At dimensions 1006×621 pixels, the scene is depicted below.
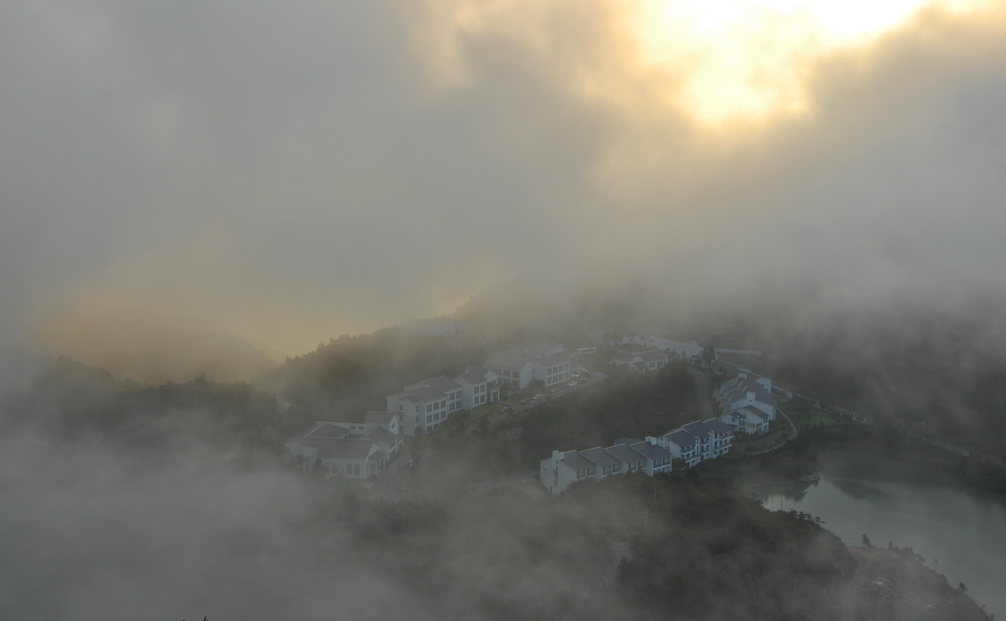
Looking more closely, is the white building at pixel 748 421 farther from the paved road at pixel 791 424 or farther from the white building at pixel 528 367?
the white building at pixel 528 367

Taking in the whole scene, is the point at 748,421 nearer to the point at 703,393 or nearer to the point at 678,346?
the point at 703,393

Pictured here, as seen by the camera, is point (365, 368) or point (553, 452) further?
point (365, 368)

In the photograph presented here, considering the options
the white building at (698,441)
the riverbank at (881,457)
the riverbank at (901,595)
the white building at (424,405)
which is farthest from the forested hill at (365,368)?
the riverbank at (901,595)

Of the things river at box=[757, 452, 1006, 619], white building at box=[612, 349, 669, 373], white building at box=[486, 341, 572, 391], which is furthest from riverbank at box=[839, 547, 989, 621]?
white building at box=[612, 349, 669, 373]

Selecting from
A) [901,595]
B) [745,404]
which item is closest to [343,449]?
[901,595]

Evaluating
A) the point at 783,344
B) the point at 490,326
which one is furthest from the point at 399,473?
the point at 783,344

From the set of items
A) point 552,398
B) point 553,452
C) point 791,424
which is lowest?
point 791,424

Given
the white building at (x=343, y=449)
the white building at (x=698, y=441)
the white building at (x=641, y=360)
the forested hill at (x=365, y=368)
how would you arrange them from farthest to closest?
the white building at (x=641, y=360), the white building at (x=698, y=441), the forested hill at (x=365, y=368), the white building at (x=343, y=449)
